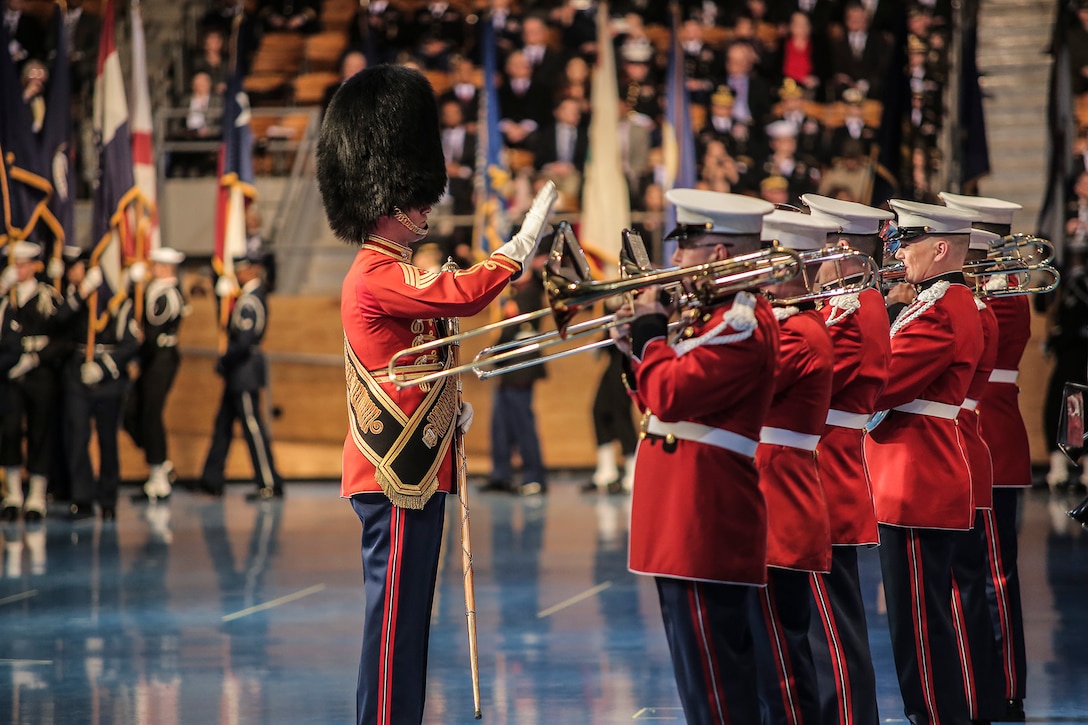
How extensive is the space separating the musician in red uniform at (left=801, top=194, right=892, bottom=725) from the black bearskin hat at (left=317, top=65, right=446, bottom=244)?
1.07 metres

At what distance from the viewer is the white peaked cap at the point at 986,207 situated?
475 centimetres

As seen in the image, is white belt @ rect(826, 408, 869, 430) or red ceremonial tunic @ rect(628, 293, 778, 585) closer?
red ceremonial tunic @ rect(628, 293, 778, 585)

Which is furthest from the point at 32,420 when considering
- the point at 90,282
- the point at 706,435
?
the point at 706,435

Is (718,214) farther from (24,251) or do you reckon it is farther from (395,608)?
(24,251)

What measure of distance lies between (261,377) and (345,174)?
758cm

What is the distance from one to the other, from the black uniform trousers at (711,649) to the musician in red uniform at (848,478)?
63cm

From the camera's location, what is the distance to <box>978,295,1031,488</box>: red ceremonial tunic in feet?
16.4

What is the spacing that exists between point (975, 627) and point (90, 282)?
790cm

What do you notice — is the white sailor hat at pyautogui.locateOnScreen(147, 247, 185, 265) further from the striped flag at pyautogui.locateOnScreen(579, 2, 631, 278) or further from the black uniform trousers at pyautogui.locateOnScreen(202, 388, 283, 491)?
the striped flag at pyautogui.locateOnScreen(579, 2, 631, 278)

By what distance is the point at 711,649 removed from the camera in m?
3.28

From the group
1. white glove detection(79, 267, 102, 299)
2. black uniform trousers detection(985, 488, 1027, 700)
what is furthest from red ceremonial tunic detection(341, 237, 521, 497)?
white glove detection(79, 267, 102, 299)

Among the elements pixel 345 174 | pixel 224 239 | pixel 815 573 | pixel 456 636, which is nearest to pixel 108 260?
pixel 224 239

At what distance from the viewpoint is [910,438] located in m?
4.29

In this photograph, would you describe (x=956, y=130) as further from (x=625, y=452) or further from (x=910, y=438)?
(x=910, y=438)
